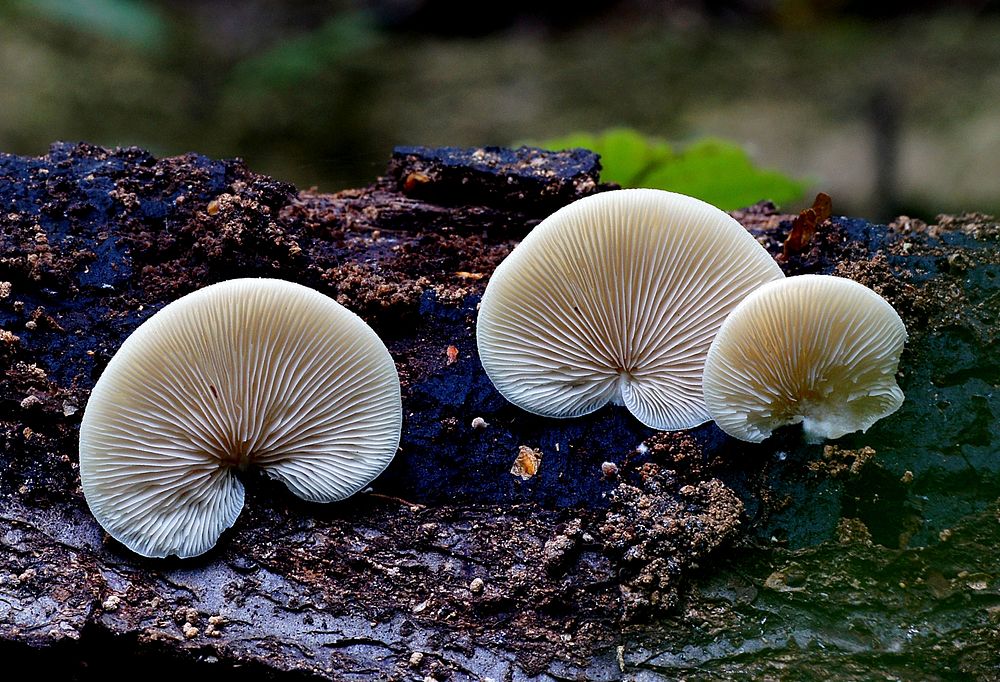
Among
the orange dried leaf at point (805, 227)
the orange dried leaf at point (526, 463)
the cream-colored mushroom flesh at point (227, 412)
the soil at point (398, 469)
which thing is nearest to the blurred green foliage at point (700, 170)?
the soil at point (398, 469)

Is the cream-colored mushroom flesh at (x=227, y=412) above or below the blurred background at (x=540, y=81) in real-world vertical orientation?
below

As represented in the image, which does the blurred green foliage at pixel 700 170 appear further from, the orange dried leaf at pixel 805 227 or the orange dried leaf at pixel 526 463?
the orange dried leaf at pixel 526 463

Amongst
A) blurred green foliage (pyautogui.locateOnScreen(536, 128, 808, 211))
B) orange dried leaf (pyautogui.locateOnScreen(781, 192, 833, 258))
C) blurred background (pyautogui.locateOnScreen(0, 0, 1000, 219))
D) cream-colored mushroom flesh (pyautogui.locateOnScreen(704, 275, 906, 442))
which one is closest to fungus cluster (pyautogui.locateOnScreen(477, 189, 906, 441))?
cream-colored mushroom flesh (pyautogui.locateOnScreen(704, 275, 906, 442))

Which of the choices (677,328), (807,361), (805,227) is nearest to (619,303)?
(677,328)

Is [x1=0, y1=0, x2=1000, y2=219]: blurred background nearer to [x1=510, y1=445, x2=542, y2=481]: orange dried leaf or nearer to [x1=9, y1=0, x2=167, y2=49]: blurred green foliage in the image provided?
[x1=9, y1=0, x2=167, y2=49]: blurred green foliage

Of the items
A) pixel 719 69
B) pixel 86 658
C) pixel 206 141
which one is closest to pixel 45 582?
pixel 86 658

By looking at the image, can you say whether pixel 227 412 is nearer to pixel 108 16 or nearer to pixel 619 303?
pixel 619 303
